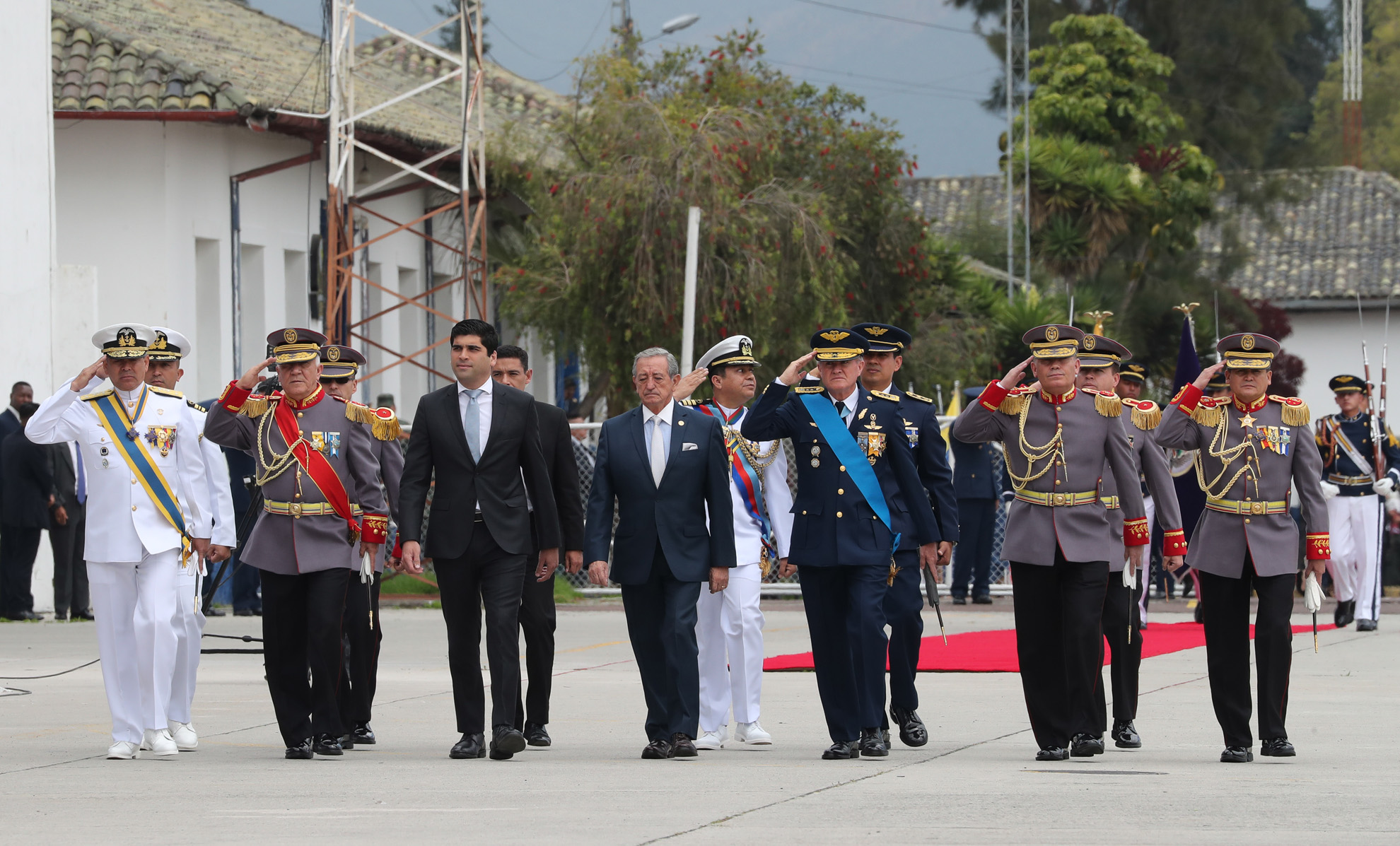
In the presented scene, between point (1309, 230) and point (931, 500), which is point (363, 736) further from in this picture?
point (1309, 230)

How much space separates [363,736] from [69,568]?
978 centimetres

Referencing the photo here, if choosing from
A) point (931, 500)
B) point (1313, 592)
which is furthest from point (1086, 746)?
point (1313, 592)

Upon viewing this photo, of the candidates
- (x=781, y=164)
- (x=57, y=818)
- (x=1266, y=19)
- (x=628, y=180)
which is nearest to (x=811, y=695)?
(x=57, y=818)

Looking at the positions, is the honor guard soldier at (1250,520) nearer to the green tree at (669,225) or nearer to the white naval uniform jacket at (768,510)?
the white naval uniform jacket at (768,510)

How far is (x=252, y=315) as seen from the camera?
27.8m

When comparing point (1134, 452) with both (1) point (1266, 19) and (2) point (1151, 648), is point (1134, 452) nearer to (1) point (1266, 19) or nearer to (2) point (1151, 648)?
(2) point (1151, 648)

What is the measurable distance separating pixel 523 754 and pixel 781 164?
21.6m

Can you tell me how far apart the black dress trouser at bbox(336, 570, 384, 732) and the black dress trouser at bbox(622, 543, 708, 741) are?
135 cm

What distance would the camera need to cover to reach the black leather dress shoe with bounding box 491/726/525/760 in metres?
9.81

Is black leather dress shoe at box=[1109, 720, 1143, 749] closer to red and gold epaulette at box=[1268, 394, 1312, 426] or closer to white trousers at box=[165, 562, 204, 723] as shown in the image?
red and gold epaulette at box=[1268, 394, 1312, 426]

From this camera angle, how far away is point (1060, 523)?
9844 millimetres

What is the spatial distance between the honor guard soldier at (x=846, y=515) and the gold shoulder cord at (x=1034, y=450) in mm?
535

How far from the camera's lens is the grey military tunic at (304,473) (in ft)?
32.7

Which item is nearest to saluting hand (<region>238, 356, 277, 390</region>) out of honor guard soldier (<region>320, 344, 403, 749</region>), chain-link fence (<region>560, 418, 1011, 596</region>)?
honor guard soldier (<region>320, 344, 403, 749</region>)
